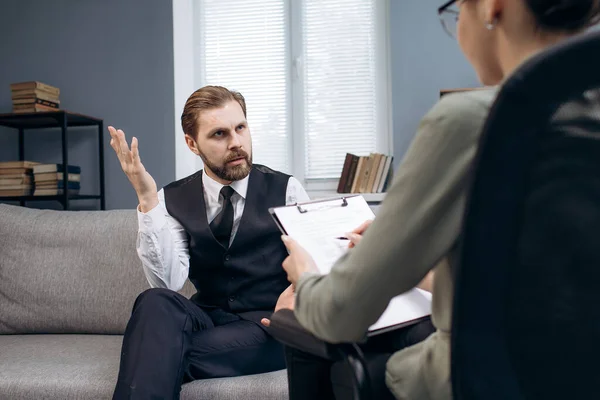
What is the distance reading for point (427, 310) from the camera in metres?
0.94

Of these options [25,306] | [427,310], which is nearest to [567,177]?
[427,310]

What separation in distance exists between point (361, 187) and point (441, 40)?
1.00 metres

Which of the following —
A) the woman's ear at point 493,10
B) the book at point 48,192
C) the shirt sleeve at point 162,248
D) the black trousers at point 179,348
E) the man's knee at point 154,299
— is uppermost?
the woman's ear at point 493,10

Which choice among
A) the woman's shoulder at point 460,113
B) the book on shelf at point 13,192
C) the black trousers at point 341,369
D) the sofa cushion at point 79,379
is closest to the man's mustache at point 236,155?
the sofa cushion at point 79,379

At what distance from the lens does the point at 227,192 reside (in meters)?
1.72

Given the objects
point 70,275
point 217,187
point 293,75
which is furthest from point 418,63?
point 70,275

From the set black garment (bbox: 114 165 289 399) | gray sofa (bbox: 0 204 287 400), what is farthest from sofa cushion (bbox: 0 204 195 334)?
black garment (bbox: 114 165 289 399)

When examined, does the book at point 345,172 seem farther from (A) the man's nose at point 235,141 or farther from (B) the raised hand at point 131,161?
(B) the raised hand at point 131,161

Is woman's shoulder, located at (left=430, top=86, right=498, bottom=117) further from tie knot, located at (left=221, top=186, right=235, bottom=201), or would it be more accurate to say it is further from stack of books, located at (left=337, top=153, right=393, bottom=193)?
stack of books, located at (left=337, top=153, right=393, bottom=193)

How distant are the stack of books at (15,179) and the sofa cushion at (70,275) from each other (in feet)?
4.11

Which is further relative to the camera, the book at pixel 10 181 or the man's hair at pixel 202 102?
the book at pixel 10 181

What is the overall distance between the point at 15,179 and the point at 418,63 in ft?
8.23

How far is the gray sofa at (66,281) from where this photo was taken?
1857mm

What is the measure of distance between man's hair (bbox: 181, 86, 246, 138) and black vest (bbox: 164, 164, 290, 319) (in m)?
0.28
